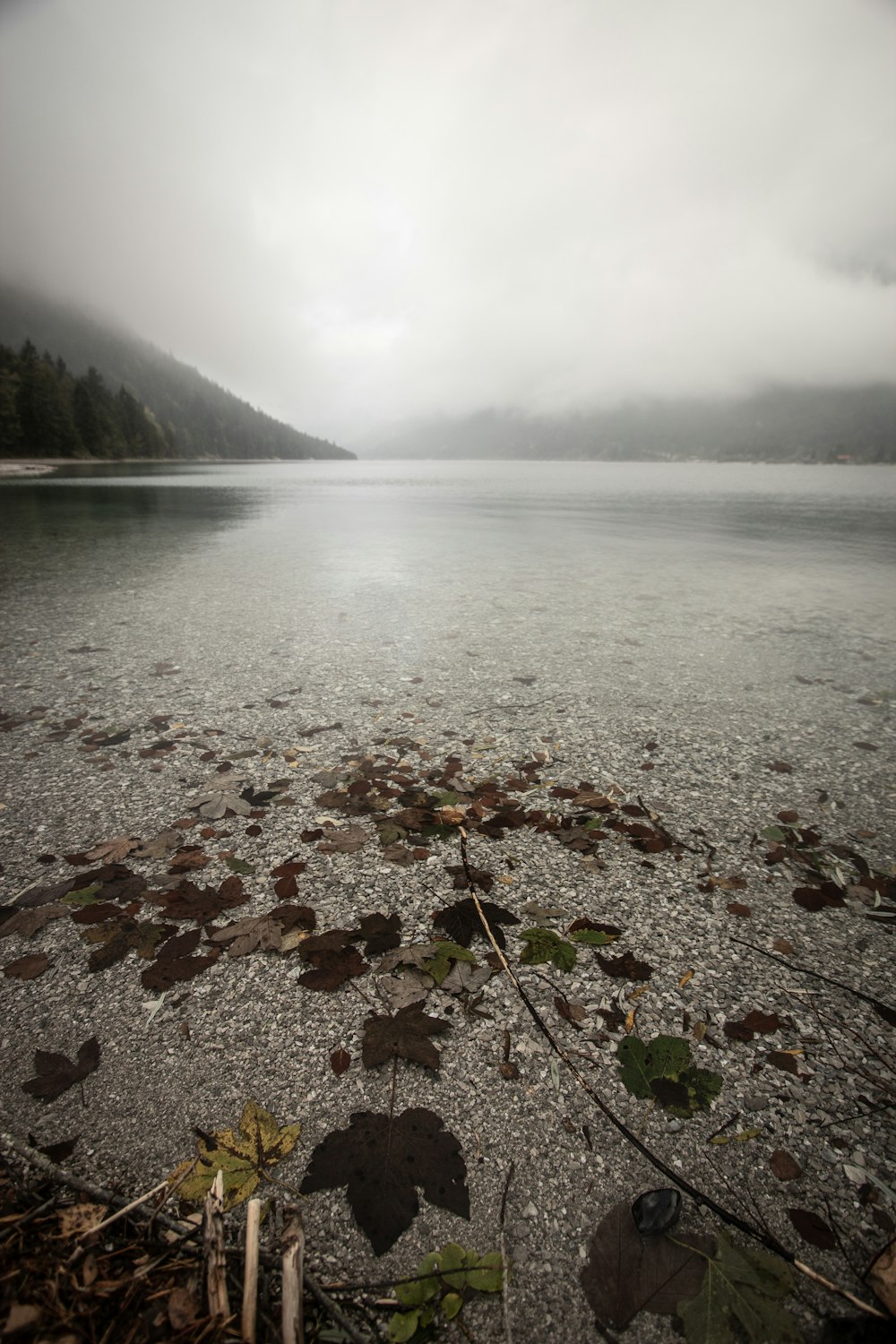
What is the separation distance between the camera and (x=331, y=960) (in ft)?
8.37

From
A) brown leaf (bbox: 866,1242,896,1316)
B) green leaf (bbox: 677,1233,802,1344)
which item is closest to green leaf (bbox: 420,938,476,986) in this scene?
green leaf (bbox: 677,1233,802,1344)

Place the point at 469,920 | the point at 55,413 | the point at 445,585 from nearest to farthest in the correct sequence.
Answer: the point at 469,920 < the point at 445,585 < the point at 55,413

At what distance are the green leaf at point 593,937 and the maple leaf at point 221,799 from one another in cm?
221

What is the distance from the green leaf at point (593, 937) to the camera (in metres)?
2.67

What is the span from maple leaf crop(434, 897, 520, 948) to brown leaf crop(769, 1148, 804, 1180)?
3.96ft

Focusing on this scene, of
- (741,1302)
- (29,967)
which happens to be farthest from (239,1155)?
(741,1302)

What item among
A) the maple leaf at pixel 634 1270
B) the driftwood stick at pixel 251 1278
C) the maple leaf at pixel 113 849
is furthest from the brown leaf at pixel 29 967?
the maple leaf at pixel 634 1270

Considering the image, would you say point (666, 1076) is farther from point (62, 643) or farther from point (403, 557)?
point (403, 557)

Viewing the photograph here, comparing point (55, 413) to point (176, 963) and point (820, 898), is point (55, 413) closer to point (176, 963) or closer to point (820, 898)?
point (176, 963)

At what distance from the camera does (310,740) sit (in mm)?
4676

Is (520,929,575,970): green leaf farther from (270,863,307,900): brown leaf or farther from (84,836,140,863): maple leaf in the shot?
(84,836,140,863): maple leaf

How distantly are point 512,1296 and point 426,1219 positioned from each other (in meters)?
0.30

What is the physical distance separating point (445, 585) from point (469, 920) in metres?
9.12

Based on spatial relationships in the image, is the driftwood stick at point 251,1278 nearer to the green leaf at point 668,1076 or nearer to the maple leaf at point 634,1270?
the maple leaf at point 634,1270
